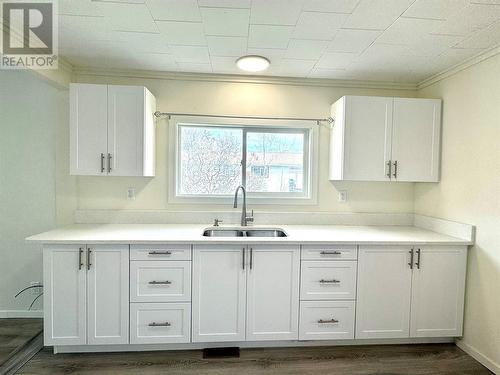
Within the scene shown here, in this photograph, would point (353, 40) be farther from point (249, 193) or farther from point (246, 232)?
point (246, 232)

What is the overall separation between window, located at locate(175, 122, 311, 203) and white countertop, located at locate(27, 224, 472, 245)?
0.42m

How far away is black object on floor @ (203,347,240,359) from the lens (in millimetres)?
2127

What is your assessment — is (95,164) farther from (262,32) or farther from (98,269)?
(262,32)

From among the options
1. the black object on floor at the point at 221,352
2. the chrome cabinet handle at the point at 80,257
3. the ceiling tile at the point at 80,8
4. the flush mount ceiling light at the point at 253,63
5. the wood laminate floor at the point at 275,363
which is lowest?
the wood laminate floor at the point at 275,363

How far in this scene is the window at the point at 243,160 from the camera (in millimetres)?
2838

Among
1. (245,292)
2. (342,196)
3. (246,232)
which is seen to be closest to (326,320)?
(245,292)

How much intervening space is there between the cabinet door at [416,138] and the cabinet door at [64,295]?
277 cm

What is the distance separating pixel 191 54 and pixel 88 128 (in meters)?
1.06

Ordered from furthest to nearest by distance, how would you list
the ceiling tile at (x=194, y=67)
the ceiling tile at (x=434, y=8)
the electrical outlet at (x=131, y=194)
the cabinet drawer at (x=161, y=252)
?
the electrical outlet at (x=131, y=194), the ceiling tile at (x=194, y=67), the cabinet drawer at (x=161, y=252), the ceiling tile at (x=434, y=8)

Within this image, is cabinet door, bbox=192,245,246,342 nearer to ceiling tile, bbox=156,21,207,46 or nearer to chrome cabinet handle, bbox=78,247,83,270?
chrome cabinet handle, bbox=78,247,83,270

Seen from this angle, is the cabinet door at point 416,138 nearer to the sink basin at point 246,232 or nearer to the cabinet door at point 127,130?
the sink basin at point 246,232

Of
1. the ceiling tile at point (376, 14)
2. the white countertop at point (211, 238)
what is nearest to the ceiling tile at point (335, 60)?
the ceiling tile at point (376, 14)

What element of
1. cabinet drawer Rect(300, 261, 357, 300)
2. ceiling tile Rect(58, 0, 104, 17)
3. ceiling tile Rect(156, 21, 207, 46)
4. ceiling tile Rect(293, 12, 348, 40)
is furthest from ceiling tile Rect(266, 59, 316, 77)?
cabinet drawer Rect(300, 261, 357, 300)

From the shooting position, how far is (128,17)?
5.80 ft
